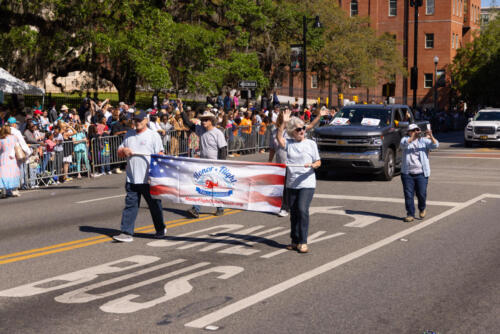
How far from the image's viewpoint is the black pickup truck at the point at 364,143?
1755cm

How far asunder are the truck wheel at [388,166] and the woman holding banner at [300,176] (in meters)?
9.03

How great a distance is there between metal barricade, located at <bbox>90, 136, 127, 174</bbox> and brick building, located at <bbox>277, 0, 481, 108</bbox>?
55923 mm

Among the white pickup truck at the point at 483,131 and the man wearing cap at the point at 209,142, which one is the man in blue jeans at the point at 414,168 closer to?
the man wearing cap at the point at 209,142

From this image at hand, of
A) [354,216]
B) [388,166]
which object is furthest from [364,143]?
[354,216]

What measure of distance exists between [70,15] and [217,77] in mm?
7391

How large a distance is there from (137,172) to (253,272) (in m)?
2.84

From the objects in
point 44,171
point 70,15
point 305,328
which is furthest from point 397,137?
point 70,15

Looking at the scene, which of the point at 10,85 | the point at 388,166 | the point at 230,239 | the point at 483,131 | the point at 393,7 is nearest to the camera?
the point at 230,239

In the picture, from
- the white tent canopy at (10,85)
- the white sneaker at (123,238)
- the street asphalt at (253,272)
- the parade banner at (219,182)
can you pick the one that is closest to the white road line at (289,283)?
the street asphalt at (253,272)

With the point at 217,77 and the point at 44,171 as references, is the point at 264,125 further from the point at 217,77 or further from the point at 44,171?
the point at 44,171

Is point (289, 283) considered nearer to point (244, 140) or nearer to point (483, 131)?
point (244, 140)

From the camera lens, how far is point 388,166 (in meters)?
18.0

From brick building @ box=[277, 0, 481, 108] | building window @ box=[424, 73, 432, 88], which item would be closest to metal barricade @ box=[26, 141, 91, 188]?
brick building @ box=[277, 0, 481, 108]

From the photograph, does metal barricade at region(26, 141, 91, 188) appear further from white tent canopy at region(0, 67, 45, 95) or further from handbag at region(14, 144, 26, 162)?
white tent canopy at region(0, 67, 45, 95)
